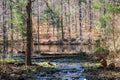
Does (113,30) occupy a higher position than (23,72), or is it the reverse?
(113,30)

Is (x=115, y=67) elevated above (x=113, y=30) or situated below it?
below

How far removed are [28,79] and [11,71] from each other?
241cm

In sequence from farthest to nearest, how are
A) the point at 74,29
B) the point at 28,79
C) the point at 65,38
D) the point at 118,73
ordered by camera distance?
the point at 74,29 < the point at 65,38 < the point at 118,73 < the point at 28,79

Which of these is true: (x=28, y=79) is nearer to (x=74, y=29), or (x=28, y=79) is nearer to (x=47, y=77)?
(x=47, y=77)

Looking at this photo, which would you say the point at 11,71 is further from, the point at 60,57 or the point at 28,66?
the point at 60,57

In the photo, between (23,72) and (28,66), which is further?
(28,66)

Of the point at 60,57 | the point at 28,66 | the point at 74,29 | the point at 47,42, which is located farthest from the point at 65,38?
the point at 28,66

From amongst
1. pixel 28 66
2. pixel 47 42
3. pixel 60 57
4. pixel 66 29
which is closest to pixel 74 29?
pixel 66 29

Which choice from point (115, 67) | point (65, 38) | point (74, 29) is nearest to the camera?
point (115, 67)

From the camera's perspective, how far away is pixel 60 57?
2802 centimetres

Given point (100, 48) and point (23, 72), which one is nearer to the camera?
point (23, 72)

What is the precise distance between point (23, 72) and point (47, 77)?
5.86ft

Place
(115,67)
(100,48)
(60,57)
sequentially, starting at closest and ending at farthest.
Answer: (115,67), (100,48), (60,57)

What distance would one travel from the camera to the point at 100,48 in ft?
84.9
